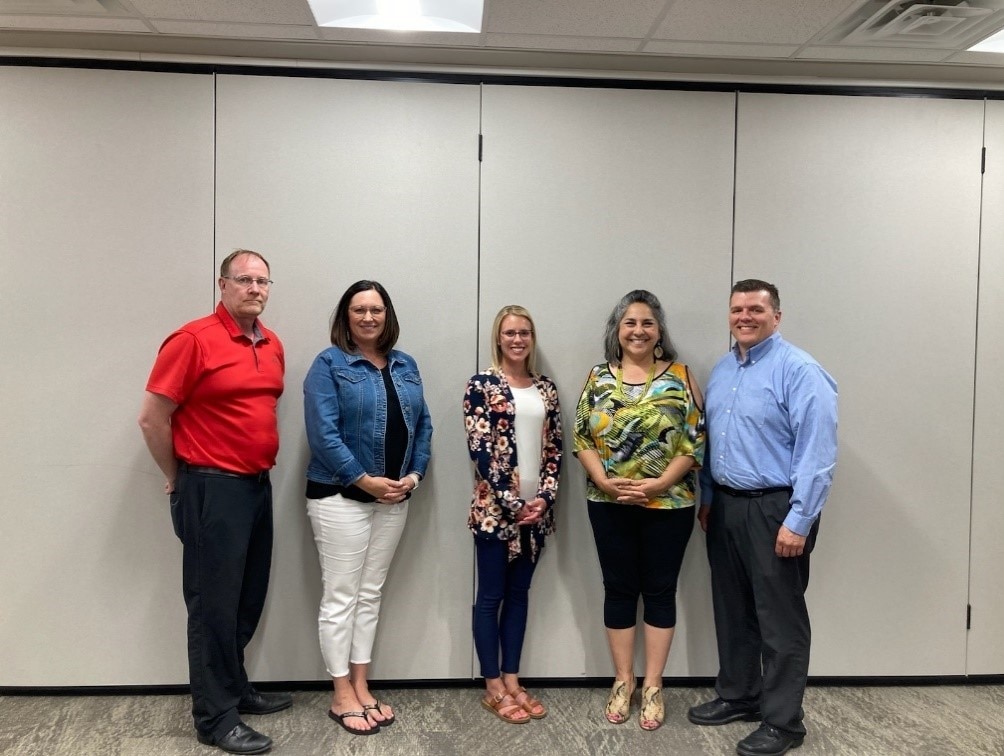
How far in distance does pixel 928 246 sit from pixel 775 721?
2095 mm

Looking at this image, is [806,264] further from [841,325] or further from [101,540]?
[101,540]

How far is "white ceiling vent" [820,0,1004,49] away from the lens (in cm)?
237

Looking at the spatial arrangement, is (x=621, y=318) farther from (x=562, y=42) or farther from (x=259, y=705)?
(x=259, y=705)

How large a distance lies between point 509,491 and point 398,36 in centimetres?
180

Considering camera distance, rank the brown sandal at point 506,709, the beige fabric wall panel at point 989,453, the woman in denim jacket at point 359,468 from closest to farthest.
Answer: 1. the woman in denim jacket at point 359,468
2. the brown sandal at point 506,709
3. the beige fabric wall panel at point 989,453

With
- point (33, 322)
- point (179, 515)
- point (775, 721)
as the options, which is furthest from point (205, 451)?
point (775, 721)

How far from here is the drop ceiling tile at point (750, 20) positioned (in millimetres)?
2359

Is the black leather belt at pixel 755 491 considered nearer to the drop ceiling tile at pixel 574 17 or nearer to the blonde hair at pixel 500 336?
the blonde hair at pixel 500 336

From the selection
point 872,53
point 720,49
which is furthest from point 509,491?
point 872,53

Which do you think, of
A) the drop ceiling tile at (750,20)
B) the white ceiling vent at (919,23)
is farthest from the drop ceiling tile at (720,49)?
the white ceiling vent at (919,23)

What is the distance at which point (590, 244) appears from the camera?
288cm

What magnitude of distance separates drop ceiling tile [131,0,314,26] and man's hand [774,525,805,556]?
8.22ft

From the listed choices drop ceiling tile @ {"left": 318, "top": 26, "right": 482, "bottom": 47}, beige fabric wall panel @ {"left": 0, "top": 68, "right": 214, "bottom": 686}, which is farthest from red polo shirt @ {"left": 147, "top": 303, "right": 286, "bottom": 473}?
drop ceiling tile @ {"left": 318, "top": 26, "right": 482, "bottom": 47}

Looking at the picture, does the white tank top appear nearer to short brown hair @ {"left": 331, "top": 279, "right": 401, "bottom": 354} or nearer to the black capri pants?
the black capri pants
